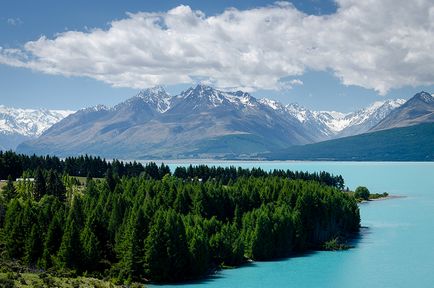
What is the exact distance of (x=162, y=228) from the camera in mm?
87438

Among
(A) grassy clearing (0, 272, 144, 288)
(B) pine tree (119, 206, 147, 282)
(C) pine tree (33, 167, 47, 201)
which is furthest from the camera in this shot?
(C) pine tree (33, 167, 47, 201)

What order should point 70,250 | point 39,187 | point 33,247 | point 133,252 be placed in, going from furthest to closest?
point 39,187 < point 33,247 < point 133,252 < point 70,250

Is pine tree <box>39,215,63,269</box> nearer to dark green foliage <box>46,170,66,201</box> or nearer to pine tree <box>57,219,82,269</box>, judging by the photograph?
pine tree <box>57,219,82,269</box>

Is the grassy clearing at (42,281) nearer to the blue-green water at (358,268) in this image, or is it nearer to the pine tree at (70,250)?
the pine tree at (70,250)

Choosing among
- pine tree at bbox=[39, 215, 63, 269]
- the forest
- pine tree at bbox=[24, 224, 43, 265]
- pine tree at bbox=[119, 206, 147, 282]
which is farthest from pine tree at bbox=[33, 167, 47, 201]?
pine tree at bbox=[119, 206, 147, 282]

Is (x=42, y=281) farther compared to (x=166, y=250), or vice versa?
(x=166, y=250)

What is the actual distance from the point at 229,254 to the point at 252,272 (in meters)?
5.82

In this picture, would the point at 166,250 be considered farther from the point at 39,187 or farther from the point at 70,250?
the point at 39,187

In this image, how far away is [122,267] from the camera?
286 ft

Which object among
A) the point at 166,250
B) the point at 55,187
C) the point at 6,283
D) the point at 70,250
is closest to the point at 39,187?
the point at 55,187

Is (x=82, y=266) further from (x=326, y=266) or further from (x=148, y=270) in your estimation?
(x=326, y=266)

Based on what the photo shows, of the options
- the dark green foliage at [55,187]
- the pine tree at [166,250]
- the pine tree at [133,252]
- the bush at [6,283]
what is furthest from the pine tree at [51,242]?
the dark green foliage at [55,187]

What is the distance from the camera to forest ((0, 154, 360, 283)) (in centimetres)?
8712

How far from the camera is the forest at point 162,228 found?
87.1 metres
